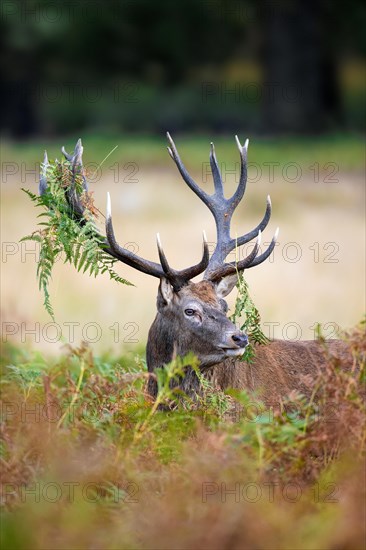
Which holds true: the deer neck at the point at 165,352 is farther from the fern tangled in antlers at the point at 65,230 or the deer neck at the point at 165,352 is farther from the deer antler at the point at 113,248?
the fern tangled in antlers at the point at 65,230

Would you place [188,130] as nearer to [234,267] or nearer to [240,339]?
[234,267]

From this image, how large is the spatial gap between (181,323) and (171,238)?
441 inches

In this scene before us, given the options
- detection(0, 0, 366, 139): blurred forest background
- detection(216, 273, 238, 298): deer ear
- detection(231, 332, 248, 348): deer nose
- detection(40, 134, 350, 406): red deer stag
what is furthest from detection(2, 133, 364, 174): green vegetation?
detection(231, 332, 248, 348): deer nose

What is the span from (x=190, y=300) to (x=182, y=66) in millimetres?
26565

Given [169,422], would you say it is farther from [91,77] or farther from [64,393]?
[91,77]

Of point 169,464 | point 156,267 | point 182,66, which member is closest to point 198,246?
point 156,267

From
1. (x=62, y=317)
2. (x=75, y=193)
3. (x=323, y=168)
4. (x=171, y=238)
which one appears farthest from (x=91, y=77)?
(x=75, y=193)

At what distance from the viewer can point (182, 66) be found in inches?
1310

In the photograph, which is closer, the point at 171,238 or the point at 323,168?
the point at 171,238

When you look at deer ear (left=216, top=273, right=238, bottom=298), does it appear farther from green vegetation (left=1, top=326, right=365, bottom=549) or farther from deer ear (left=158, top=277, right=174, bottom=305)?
green vegetation (left=1, top=326, right=365, bottom=549)

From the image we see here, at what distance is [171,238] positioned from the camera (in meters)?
18.7

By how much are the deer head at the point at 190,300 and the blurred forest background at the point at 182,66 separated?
20950mm

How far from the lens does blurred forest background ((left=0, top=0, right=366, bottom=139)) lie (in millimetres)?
28688

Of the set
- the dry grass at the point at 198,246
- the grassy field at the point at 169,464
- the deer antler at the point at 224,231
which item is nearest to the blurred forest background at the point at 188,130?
the dry grass at the point at 198,246
